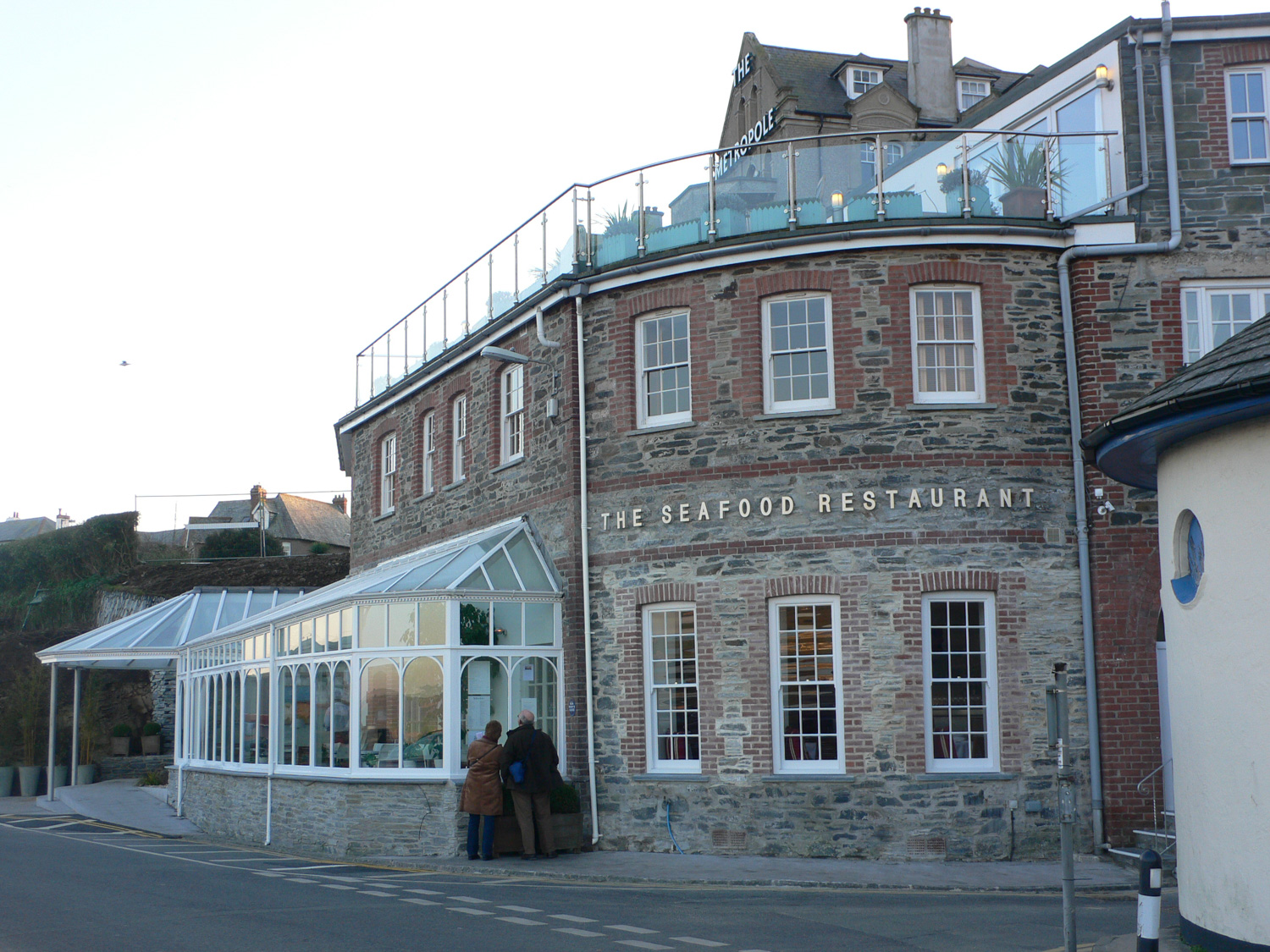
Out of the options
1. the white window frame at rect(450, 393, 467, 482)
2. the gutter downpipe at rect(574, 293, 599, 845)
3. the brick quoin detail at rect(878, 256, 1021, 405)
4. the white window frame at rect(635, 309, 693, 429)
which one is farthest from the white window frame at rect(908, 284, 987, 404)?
the white window frame at rect(450, 393, 467, 482)

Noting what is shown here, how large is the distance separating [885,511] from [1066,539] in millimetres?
Result: 2231

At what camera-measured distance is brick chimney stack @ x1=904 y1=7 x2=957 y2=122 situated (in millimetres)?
36500

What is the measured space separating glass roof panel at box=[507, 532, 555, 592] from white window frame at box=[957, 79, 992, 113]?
85.9 ft

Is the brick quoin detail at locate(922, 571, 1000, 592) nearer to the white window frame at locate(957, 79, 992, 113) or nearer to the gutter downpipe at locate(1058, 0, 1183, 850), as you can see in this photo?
the gutter downpipe at locate(1058, 0, 1183, 850)

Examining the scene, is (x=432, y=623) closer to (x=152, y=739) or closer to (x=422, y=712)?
(x=422, y=712)

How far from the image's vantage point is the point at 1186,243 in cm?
1644

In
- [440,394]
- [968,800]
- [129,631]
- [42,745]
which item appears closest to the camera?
[968,800]

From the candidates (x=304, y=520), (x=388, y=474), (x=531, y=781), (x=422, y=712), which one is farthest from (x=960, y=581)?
(x=304, y=520)

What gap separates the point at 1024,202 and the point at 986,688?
619 cm

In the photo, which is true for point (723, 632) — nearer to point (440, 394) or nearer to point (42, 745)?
point (440, 394)

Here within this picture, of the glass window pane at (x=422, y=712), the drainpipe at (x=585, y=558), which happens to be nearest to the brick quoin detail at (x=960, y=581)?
the drainpipe at (x=585, y=558)

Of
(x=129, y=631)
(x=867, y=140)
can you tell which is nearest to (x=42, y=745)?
(x=129, y=631)

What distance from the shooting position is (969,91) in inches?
1560

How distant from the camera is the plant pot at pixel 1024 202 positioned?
16.7 metres
